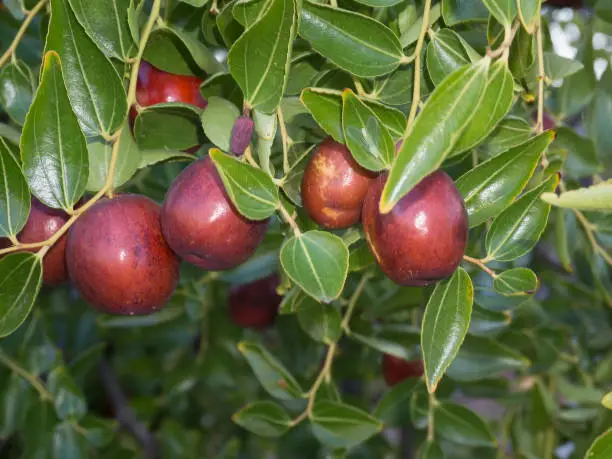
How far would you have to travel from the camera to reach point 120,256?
34.2 inches

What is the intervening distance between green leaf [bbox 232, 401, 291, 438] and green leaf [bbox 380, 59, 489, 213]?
750 mm

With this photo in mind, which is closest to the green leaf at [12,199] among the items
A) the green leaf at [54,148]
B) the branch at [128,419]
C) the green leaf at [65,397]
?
the green leaf at [54,148]

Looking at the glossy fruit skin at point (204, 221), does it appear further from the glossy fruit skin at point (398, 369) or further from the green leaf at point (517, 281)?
the glossy fruit skin at point (398, 369)

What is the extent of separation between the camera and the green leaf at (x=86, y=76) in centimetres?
82

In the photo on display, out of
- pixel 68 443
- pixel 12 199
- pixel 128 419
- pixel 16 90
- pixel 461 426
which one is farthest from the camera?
pixel 128 419

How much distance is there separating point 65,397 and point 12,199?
79 cm

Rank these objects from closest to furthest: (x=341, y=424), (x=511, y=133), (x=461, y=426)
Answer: (x=511, y=133), (x=341, y=424), (x=461, y=426)

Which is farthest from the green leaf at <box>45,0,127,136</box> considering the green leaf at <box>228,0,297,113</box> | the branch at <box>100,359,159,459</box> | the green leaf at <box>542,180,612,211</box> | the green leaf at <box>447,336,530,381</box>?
the branch at <box>100,359,159,459</box>

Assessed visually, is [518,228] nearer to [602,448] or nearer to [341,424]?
[602,448]

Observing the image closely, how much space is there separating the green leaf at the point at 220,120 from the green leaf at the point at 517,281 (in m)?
0.34

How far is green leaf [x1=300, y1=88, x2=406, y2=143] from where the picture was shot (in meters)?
0.80

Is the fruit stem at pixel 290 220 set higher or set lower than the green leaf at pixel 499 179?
lower

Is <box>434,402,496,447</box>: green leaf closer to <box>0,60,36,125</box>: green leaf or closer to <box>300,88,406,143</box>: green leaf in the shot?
<box>300,88,406,143</box>: green leaf

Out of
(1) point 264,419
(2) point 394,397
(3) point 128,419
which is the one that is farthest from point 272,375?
(3) point 128,419
